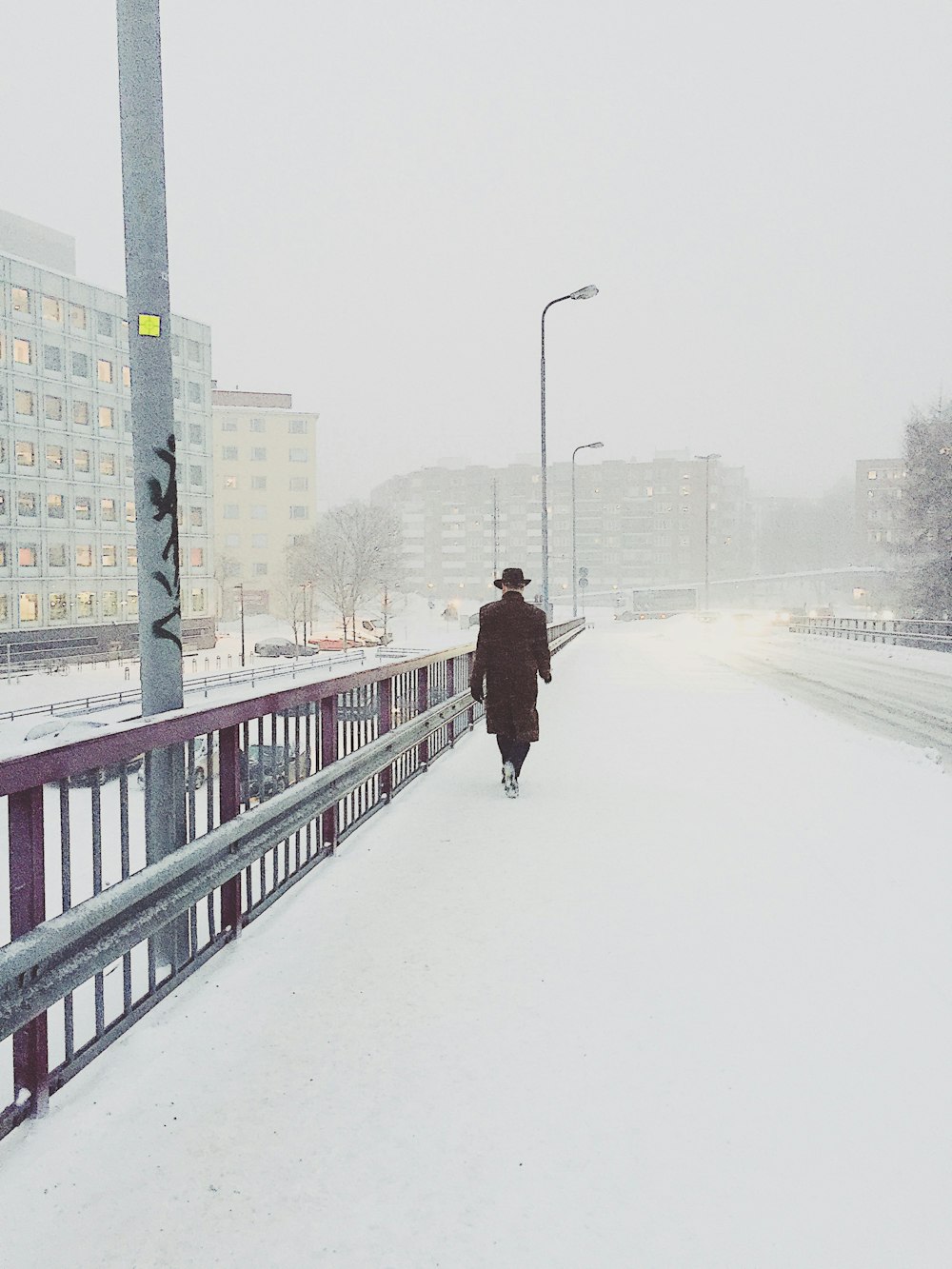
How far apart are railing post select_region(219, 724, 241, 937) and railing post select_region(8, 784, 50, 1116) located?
148cm

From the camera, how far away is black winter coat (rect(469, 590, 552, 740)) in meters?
7.80

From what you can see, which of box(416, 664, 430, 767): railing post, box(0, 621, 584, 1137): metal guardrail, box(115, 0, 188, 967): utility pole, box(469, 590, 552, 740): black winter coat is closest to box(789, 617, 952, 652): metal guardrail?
Result: box(416, 664, 430, 767): railing post

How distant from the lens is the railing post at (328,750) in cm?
591

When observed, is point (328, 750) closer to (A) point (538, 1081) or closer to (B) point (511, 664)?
(B) point (511, 664)

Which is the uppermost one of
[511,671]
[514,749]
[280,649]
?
[511,671]

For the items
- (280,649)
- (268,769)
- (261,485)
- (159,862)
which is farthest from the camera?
(261,485)

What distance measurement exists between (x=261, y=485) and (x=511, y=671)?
9038cm

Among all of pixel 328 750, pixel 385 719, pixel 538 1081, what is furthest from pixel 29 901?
pixel 385 719

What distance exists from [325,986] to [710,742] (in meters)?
7.72

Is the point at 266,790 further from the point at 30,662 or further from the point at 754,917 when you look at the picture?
the point at 30,662

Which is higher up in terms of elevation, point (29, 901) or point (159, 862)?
point (29, 901)

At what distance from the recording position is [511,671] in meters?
7.88

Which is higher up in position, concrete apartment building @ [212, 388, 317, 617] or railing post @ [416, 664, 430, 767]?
concrete apartment building @ [212, 388, 317, 617]

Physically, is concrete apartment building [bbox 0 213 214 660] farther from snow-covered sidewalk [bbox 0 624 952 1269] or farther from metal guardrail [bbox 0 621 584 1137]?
snow-covered sidewalk [bbox 0 624 952 1269]
